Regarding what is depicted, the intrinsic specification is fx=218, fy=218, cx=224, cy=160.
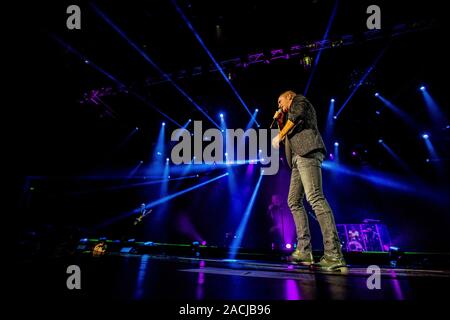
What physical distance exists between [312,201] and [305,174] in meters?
0.27

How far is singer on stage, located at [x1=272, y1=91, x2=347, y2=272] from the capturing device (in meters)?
2.02

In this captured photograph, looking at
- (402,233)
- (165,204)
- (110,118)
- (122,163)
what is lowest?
(402,233)

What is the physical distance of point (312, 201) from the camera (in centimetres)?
208

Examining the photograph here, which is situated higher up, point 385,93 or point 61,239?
point 385,93

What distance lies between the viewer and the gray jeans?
1.97 metres

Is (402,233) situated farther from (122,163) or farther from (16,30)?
(16,30)

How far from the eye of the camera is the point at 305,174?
2.17 m

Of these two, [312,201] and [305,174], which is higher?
[305,174]

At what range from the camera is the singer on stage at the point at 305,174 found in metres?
2.02

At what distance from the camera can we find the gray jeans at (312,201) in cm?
197

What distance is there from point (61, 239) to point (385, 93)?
9170 mm

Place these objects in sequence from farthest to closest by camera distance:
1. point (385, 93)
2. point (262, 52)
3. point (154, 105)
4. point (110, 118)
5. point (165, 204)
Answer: point (165, 204)
point (110, 118)
point (154, 105)
point (385, 93)
point (262, 52)

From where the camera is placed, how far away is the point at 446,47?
4965 mm
